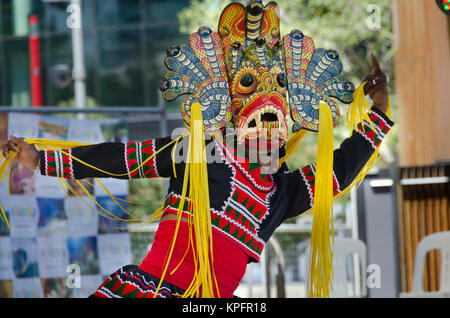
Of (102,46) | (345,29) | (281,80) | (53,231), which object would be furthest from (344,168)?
(102,46)

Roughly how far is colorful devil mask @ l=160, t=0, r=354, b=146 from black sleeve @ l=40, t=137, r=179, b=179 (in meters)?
0.18

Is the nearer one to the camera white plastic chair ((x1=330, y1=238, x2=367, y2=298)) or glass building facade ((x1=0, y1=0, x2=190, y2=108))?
white plastic chair ((x1=330, y1=238, x2=367, y2=298))

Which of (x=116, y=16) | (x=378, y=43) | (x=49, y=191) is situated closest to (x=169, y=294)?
(x=49, y=191)

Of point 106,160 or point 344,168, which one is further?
point 344,168

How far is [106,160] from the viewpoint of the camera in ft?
7.80

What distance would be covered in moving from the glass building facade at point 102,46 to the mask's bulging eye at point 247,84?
35.7 ft

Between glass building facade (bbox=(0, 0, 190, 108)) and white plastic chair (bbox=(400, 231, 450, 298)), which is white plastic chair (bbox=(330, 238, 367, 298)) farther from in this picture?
glass building facade (bbox=(0, 0, 190, 108))

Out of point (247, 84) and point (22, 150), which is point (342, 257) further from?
point (22, 150)

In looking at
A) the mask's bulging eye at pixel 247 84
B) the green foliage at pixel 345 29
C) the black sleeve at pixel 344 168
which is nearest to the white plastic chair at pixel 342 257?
the black sleeve at pixel 344 168

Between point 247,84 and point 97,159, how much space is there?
0.57 m

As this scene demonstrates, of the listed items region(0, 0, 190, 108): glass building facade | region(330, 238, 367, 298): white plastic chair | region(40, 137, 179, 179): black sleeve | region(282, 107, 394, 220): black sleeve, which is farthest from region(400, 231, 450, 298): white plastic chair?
region(0, 0, 190, 108): glass building facade

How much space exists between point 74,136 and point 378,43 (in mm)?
6506

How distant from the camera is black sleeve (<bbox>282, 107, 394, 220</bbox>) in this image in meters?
2.55

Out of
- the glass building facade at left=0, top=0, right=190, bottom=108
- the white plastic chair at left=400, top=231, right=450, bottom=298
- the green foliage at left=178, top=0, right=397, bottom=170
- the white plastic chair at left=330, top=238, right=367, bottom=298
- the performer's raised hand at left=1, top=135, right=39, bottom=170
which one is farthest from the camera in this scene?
the glass building facade at left=0, top=0, right=190, bottom=108
